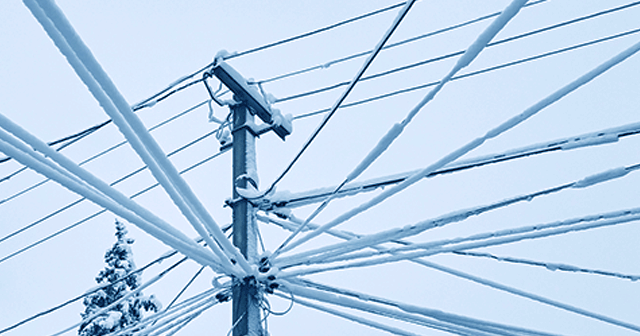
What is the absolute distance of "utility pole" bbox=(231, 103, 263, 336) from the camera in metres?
4.92

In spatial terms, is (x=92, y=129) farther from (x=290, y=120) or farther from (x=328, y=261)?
(x=328, y=261)

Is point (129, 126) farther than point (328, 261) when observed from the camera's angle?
No

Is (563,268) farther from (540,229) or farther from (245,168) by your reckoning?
(245,168)

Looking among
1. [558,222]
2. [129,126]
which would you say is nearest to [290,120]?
[558,222]

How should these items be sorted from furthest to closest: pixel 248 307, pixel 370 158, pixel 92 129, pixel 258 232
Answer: pixel 92 129 → pixel 258 232 → pixel 248 307 → pixel 370 158

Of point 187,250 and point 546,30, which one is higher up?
point 546,30

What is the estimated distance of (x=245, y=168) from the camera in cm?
592

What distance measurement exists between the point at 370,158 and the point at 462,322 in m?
1.69

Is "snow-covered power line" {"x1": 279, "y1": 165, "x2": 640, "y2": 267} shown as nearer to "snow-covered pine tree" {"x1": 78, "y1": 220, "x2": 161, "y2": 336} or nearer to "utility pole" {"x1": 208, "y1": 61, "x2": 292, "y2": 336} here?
"utility pole" {"x1": 208, "y1": 61, "x2": 292, "y2": 336}

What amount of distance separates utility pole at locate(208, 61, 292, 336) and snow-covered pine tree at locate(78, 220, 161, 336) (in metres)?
17.5

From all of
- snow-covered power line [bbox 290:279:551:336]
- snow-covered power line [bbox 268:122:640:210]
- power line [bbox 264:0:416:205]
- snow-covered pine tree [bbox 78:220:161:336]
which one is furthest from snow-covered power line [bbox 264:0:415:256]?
snow-covered pine tree [bbox 78:220:161:336]

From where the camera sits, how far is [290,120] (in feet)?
22.1

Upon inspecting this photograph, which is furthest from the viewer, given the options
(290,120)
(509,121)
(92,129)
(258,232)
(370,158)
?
(92,129)

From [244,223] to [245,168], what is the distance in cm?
62
